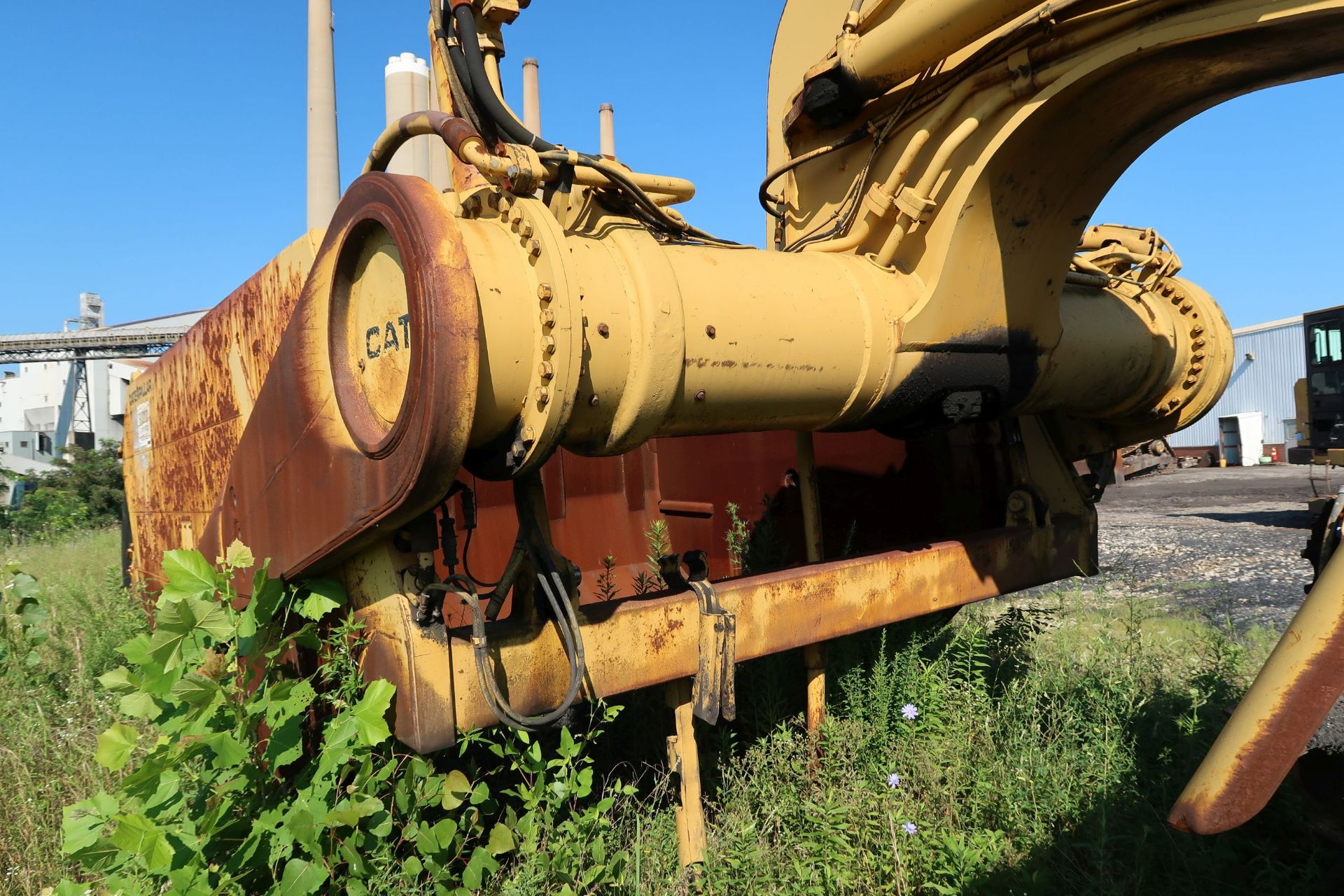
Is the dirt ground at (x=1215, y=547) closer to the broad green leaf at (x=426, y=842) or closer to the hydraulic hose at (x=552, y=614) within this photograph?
the hydraulic hose at (x=552, y=614)

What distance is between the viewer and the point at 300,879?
5.78 ft

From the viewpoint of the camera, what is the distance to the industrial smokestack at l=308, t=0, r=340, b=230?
59.8 feet

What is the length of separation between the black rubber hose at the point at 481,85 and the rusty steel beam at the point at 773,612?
4.09ft

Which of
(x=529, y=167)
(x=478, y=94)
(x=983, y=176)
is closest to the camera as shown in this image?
(x=529, y=167)

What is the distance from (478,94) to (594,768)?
6.90 ft

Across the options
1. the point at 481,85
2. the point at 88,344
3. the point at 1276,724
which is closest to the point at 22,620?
the point at 481,85

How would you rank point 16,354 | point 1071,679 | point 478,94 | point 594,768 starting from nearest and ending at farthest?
point 478,94 < point 594,768 < point 1071,679 < point 16,354

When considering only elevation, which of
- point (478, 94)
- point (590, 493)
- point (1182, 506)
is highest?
point (478, 94)

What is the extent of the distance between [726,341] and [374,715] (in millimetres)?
1063

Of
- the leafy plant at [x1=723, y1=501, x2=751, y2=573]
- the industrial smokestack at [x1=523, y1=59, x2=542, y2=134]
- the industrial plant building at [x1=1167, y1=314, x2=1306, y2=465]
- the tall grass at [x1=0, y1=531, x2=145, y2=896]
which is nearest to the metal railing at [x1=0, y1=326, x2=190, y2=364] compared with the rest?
the industrial smokestack at [x1=523, y1=59, x2=542, y2=134]

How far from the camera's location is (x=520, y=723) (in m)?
1.85

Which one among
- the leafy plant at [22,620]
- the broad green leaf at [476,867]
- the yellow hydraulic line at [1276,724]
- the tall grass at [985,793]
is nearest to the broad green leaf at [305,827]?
the broad green leaf at [476,867]

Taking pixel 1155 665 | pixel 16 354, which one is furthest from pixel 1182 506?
pixel 16 354

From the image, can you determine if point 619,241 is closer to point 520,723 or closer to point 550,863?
point 520,723
